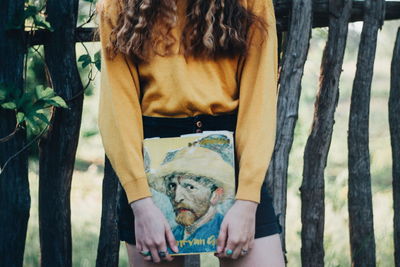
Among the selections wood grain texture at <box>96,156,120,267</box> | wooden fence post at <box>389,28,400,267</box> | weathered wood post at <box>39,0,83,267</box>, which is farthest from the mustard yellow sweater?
wooden fence post at <box>389,28,400,267</box>

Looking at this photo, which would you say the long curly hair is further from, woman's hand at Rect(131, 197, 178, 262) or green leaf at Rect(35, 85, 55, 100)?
green leaf at Rect(35, 85, 55, 100)

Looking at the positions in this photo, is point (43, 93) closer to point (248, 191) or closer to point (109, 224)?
point (109, 224)

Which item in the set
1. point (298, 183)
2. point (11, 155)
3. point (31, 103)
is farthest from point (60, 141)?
point (298, 183)

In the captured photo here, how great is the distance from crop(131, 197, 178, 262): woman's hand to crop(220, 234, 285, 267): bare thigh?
0.18 m

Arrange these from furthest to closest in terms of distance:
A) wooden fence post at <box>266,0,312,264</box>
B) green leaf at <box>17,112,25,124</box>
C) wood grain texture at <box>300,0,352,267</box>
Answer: wood grain texture at <box>300,0,352,267</box> → wooden fence post at <box>266,0,312,264</box> → green leaf at <box>17,112,25,124</box>

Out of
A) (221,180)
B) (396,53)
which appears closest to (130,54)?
(221,180)

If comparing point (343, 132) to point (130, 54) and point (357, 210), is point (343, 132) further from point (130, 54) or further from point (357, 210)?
point (130, 54)

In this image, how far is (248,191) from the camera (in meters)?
1.91

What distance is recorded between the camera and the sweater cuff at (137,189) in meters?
1.95

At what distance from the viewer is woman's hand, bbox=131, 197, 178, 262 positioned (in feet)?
6.23

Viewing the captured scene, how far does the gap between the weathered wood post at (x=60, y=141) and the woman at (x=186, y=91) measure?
3.89 feet

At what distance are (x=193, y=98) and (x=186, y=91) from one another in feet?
0.09

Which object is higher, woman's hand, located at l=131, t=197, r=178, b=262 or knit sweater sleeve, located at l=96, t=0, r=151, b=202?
knit sweater sleeve, located at l=96, t=0, r=151, b=202

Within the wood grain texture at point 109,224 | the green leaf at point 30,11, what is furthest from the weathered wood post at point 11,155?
the wood grain texture at point 109,224
